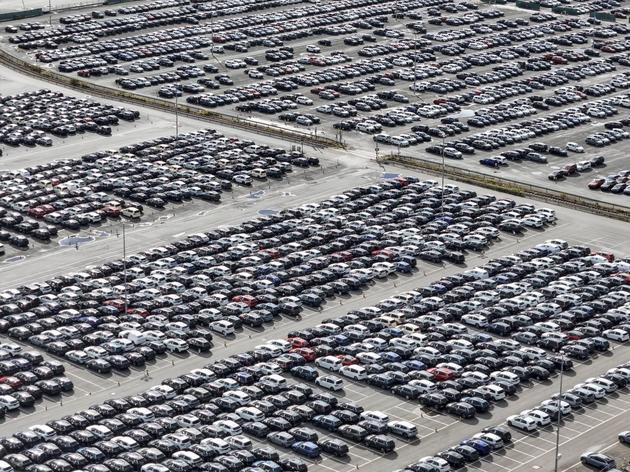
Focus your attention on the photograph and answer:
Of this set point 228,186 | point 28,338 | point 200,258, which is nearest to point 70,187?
point 228,186

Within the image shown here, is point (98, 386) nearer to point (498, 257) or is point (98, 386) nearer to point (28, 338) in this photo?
point (28, 338)

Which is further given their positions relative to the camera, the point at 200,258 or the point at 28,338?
the point at 200,258

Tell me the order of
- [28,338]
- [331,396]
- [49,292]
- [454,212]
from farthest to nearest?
[454,212]
[49,292]
[28,338]
[331,396]

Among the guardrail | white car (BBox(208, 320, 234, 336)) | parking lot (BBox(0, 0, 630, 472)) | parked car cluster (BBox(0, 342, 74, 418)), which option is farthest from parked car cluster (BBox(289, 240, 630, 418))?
parked car cluster (BBox(0, 342, 74, 418))

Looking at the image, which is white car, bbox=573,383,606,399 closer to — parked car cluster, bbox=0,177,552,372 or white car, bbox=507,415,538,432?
white car, bbox=507,415,538,432

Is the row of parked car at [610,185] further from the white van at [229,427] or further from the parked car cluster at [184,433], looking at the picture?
the white van at [229,427]

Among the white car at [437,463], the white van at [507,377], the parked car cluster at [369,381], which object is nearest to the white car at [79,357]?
the parked car cluster at [369,381]

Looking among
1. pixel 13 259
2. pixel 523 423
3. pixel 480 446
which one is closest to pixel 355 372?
pixel 523 423

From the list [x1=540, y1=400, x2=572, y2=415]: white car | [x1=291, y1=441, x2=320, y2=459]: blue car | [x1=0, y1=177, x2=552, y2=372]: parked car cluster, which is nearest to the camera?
[x1=291, y1=441, x2=320, y2=459]: blue car
